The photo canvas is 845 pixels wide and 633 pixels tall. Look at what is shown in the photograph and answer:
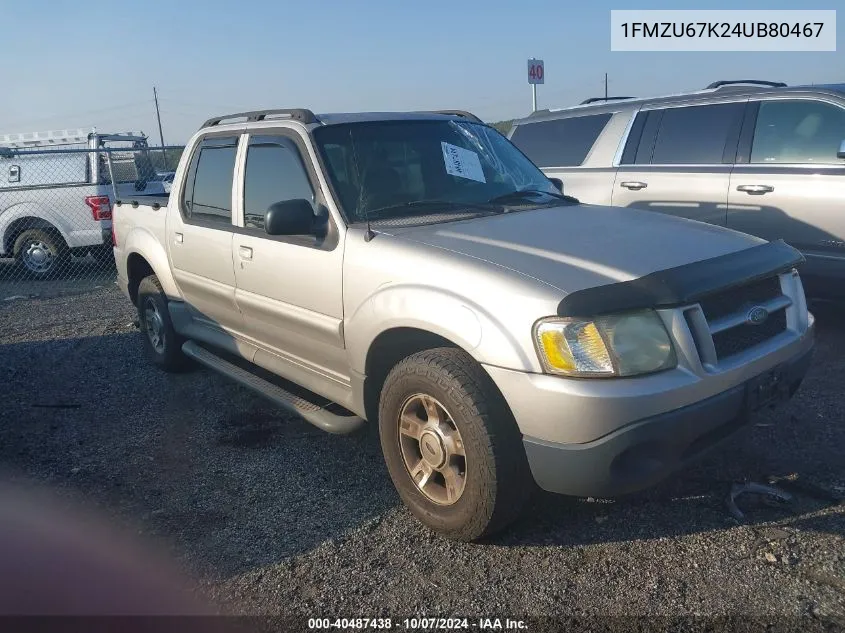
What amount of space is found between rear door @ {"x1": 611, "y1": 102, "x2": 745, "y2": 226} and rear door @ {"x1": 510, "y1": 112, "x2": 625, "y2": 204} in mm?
174

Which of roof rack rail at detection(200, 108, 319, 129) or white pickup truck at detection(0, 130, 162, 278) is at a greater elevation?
roof rack rail at detection(200, 108, 319, 129)

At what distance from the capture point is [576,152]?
717 centimetres

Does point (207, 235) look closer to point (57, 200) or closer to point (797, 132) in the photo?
point (797, 132)

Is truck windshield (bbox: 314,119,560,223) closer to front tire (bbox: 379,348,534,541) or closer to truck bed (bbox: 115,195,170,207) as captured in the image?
front tire (bbox: 379,348,534,541)

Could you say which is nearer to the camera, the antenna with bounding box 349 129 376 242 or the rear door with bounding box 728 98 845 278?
the antenna with bounding box 349 129 376 242

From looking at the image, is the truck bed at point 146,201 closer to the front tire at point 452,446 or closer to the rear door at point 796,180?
the front tire at point 452,446

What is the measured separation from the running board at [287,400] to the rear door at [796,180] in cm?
377

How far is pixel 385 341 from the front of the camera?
3322 millimetres

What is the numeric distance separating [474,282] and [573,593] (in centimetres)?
124

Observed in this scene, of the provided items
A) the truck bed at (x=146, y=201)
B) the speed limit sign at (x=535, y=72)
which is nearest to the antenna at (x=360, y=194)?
the truck bed at (x=146, y=201)

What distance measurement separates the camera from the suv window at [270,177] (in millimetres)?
3904

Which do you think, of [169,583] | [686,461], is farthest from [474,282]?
[169,583]

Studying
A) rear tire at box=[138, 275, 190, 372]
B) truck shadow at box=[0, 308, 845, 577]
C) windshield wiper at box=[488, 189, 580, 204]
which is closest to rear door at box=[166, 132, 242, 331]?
rear tire at box=[138, 275, 190, 372]

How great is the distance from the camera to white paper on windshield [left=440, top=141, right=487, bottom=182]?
13.3ft
